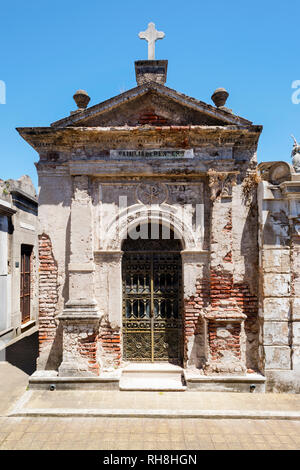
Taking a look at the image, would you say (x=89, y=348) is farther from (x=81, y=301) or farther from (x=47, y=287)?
(x=47, y=287)

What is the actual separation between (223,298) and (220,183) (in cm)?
222

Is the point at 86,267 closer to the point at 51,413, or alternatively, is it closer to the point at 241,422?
the point at 51,413

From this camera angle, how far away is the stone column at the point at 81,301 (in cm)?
577

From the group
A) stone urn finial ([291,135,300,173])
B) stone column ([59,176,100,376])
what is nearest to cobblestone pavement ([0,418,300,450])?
stone column ([59,176,100,376])

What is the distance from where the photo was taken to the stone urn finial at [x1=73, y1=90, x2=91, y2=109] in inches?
255

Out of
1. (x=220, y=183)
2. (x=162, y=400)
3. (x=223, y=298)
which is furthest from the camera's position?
(x=220, y=183)

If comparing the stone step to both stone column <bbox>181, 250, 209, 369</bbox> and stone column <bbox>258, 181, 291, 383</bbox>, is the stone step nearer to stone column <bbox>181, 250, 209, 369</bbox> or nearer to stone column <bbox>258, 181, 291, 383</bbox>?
stone column <bbox>181, 250, 209, 369</bbox>

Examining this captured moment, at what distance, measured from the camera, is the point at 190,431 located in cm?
449

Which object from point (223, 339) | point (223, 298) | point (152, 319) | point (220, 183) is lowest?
point (223, 339)

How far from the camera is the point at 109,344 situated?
20.0 ft

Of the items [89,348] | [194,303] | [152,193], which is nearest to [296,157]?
[152,193]

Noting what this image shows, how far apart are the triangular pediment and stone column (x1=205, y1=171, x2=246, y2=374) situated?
1134mm

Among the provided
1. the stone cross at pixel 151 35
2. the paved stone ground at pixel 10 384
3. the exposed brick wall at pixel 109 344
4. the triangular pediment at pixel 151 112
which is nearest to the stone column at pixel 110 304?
the exposed brick wall at pixel 109 344

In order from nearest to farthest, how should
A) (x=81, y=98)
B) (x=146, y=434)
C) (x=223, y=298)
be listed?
(x=146, y=434) < (x=223, y=298) < (x=81, y=98)
